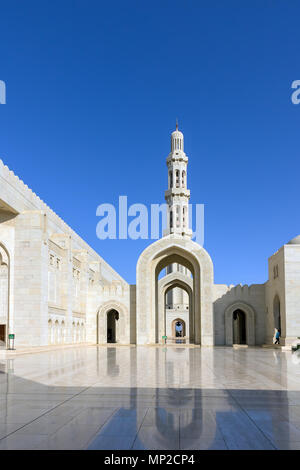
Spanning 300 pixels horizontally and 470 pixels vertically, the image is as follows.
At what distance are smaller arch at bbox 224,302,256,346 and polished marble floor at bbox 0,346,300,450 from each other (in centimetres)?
2109

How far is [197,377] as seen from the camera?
10609 millimetres

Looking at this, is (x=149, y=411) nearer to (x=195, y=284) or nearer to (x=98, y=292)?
(x=195, y=284)

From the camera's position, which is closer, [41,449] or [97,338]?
[41,449]

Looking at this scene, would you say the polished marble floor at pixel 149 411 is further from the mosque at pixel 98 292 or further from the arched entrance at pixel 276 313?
the arched entrance at pixel 276 313

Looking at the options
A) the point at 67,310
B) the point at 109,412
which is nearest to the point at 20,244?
the point at 67,310

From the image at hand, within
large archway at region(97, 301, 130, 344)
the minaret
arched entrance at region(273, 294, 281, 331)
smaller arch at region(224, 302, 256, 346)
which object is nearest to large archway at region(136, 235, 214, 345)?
smaller arch at region(224, 302, 256, 346)

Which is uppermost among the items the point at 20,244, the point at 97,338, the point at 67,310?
the point at 20,244

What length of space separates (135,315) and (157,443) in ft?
95.1

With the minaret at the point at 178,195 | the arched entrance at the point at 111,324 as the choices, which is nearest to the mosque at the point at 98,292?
the arched entrance at the point at 111,324

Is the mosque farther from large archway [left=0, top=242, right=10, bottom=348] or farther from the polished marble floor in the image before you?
the polished marble floor

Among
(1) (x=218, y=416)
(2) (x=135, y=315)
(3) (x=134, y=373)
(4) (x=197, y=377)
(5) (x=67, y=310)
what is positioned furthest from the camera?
(2) (x=135, y=315)

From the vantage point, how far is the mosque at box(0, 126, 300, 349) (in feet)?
77.4

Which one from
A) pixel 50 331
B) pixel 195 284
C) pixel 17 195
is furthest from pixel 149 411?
pixel 195 284
